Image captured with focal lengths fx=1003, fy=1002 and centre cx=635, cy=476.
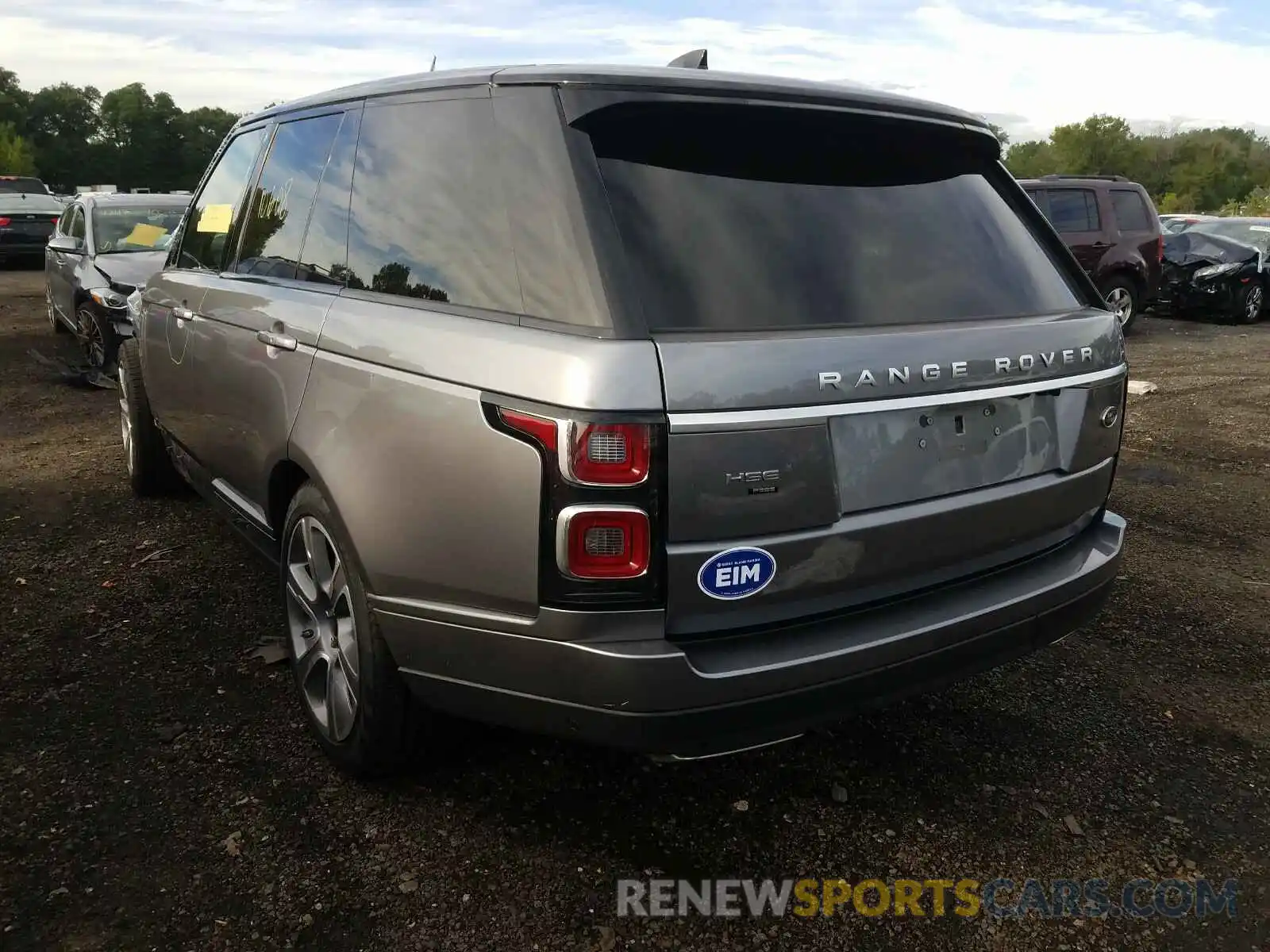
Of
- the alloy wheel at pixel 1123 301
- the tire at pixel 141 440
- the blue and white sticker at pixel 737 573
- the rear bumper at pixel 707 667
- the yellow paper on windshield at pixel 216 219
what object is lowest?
the alloy wheel at pixel 1123 301

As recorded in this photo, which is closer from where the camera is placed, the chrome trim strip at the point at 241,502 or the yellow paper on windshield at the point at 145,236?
the chrome trim strip at the point at 241,502

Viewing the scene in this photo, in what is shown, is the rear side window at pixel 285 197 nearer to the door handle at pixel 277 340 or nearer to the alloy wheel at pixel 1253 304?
the door handle at pixel 277 340

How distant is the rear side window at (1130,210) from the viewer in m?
13.1

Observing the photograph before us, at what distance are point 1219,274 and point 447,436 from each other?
1660cm

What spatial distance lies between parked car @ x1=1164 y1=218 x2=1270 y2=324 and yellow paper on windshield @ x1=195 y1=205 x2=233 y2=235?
50.9 feet

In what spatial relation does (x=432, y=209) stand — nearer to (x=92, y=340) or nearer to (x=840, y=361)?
(x=840, y=361)

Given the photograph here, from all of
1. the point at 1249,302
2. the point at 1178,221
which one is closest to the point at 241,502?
the point at 1249,302

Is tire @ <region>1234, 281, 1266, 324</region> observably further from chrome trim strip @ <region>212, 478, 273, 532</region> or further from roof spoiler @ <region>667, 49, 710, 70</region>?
chrome trim strip @ <region>212, 478, 273, 532</region>

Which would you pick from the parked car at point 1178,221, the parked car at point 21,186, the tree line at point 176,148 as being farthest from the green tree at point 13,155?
the parked car at point 1178,221

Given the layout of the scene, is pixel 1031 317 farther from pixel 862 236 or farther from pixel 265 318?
pixel 265 318

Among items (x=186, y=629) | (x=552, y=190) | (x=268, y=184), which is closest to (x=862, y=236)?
(x=552, y=190)

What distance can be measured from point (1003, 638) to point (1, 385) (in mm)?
9350

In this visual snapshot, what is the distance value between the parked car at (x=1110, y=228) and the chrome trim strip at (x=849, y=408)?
11.3m

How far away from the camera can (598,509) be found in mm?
2012
